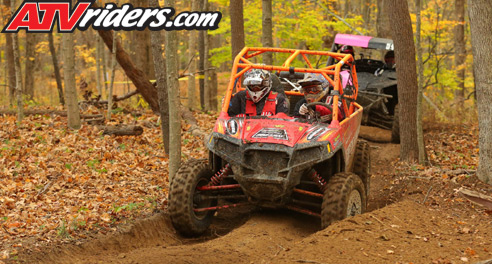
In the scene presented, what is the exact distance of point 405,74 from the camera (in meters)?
10.9

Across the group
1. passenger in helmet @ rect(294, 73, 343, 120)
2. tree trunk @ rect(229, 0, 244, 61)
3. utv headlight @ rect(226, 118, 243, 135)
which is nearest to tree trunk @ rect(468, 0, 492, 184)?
passenger in helmet @ rect(294, 73, 343, 120)

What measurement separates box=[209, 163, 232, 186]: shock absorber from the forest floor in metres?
0.72

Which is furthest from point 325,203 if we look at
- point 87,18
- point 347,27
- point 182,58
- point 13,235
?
point 182,58

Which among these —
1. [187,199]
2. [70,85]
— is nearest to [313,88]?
[187,199]

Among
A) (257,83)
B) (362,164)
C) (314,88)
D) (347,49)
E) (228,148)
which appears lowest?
(362,164)

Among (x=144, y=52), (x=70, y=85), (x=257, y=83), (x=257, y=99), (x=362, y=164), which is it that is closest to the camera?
(x=257, y=83)

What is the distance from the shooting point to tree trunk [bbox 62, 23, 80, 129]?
12.0 metres

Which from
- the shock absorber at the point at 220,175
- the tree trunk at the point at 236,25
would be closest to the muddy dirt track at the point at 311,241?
the shock absorber at the point at 220,175

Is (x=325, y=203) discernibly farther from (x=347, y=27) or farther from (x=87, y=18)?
(x=347, y=27)

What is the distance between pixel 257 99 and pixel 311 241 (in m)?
2.77

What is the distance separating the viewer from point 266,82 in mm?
7746

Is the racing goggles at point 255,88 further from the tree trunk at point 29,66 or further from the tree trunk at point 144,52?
the tree trunk at point 29,66

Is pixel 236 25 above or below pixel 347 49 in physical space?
above

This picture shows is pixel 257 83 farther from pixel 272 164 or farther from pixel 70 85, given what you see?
pixel 70 85
